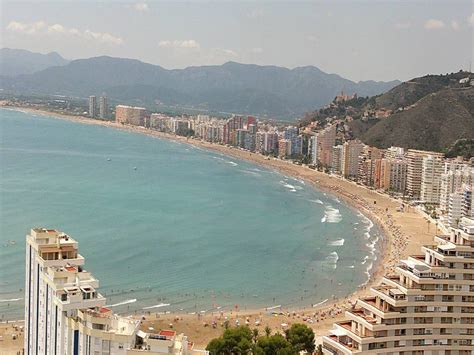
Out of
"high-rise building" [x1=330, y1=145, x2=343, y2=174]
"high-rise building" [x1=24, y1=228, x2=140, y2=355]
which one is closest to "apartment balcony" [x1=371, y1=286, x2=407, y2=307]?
"high-rise building" [x1=24, y1=228, x2=140, y2=355]

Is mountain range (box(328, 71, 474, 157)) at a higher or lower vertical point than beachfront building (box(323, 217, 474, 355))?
higher

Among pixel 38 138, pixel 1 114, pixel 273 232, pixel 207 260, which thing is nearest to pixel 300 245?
pixel 273 232

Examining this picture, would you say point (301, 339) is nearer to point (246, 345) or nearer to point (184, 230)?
point (246, 345)

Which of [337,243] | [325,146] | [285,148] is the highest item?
[325,146]

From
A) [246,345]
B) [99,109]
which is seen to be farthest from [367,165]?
[99,109]

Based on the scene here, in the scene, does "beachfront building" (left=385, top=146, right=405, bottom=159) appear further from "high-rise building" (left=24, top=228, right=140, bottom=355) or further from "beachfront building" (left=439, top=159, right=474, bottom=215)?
"high-rise building" (left=24, top=228, right=140, bottom=355)

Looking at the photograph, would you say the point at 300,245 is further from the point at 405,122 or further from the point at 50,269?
the point at 405,122
